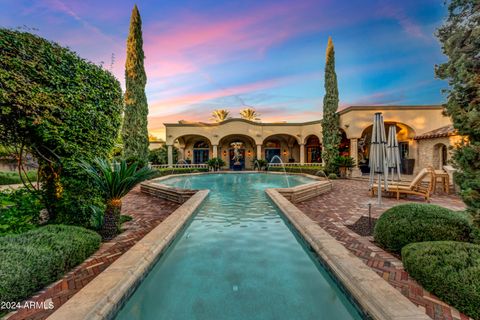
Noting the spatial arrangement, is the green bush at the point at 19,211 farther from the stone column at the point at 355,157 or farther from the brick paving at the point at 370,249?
the stone column at the point at 355,157

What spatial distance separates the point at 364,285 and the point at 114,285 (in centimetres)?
275

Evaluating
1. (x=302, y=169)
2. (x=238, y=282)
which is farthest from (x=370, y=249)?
(x=302, y=169)

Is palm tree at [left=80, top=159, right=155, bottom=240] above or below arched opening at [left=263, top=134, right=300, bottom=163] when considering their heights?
below

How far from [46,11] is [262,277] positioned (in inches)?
459

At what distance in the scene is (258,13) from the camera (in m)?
10.3

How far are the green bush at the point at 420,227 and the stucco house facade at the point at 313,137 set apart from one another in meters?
9.51

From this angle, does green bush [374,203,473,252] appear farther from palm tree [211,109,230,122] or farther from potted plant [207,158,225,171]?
palm tree [211,109,230,122]

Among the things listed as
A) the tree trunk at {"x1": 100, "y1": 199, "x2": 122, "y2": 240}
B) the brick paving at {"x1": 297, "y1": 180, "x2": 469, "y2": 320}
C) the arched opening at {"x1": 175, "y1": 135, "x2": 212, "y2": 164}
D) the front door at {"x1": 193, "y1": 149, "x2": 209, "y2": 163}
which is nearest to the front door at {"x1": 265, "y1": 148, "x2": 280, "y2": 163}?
the arched opening at {"x1": 175, "y1": 135, "x2": 212, "y2": 164}

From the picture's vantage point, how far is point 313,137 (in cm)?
2644

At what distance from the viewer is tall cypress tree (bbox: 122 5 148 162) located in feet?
52.0

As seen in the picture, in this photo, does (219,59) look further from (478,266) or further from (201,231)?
(478,266)

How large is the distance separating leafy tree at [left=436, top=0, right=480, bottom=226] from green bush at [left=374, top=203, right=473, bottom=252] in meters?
0.70

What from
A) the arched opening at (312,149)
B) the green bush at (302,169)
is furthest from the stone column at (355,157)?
the arched opening at (312,149)

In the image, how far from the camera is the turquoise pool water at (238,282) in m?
2.34
